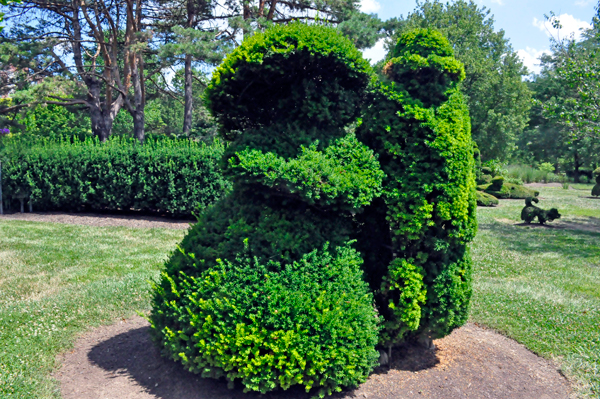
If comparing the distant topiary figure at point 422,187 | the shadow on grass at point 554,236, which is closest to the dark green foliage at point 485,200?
the shadow on grass at point 554,236

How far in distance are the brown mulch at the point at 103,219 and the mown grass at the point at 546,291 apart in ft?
24.0

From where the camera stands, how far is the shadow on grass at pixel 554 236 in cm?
1032

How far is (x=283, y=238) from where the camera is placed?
368 centimetres

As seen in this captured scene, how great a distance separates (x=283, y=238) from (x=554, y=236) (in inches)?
429

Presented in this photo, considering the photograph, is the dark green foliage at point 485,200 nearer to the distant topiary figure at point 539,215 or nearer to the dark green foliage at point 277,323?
the distant topiary figure at point 539,215

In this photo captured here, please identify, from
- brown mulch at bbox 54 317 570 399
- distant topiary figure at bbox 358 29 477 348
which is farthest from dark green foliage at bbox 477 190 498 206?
distant topiary figure at bbox 358 29 477 348

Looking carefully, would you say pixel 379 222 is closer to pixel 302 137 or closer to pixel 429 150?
pixel 429 150

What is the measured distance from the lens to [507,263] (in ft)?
29.3

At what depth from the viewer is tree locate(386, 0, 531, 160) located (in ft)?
76.4

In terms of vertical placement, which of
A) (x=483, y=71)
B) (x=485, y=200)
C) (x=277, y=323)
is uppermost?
(x=483, y=71)

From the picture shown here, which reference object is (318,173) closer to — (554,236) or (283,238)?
(283,238)

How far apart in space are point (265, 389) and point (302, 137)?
199cm

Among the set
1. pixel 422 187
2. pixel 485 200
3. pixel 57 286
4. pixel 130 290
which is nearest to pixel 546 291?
pixel 422 187

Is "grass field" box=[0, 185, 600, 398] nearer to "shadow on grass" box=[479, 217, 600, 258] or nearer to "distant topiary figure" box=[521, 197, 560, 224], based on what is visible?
"shadow on grass" box=[479, 217, 600, 258]
